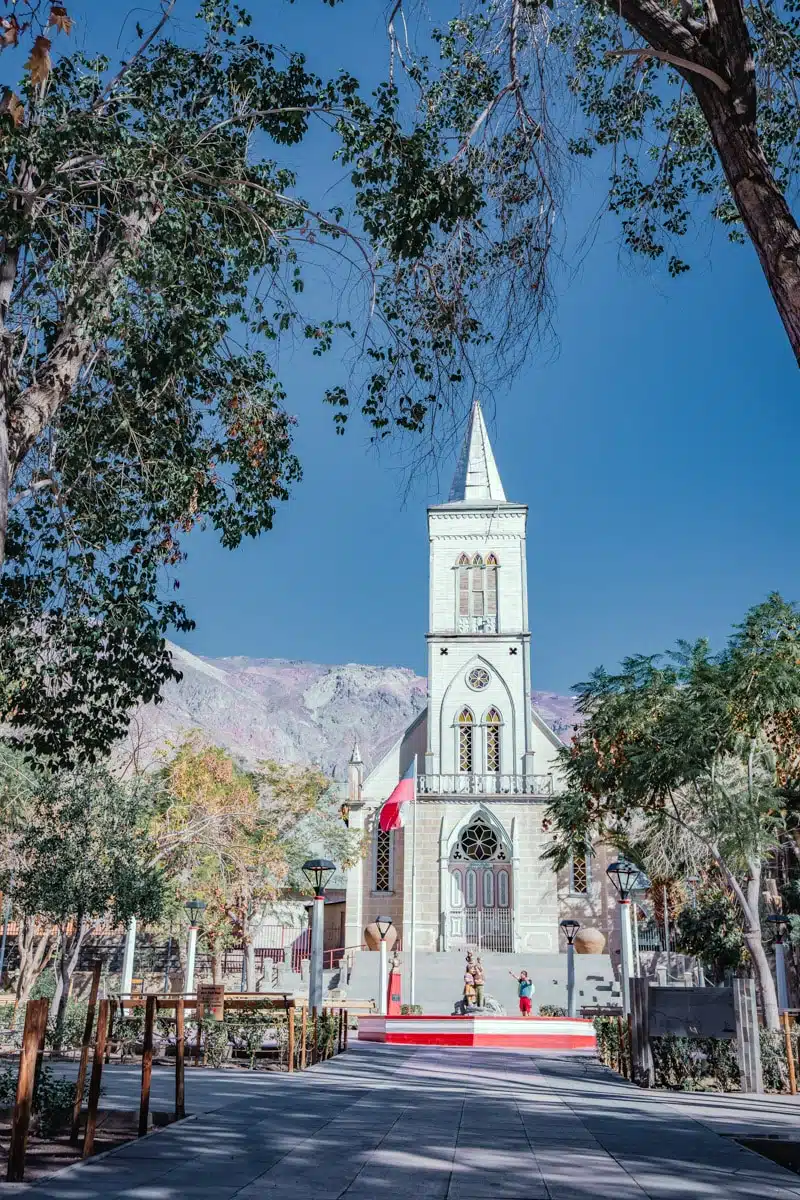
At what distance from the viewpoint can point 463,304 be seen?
7871 mm

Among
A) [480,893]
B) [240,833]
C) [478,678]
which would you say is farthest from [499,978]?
[478,678]

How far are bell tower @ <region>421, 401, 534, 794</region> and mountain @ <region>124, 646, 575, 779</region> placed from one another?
109 meters

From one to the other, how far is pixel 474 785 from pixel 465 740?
6.24ft

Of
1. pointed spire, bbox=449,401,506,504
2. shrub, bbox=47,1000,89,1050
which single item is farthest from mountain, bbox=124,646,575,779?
shrub, bbox=47,1000,89,1050

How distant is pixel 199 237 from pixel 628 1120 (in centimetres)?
908

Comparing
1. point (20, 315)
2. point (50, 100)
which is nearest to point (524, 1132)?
point (20, 315)

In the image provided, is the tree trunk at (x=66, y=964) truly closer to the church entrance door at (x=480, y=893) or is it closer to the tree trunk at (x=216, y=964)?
the tree trunk at (x=216, y=964)

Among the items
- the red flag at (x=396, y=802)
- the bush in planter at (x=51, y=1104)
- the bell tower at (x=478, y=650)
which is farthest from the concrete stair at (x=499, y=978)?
the bush in planter at (x=51, y=1104)

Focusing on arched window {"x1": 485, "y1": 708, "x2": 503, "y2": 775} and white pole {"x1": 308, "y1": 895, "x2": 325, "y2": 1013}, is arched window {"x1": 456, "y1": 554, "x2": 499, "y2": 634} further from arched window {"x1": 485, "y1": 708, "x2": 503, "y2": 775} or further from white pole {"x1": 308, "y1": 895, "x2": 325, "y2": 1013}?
white pole {"x1": 308, "y1": 895, "x2": 325, "y2": 1013}

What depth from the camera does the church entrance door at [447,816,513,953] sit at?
36.0 meters

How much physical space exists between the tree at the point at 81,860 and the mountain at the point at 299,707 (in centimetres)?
12837

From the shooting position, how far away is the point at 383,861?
38.4 metres

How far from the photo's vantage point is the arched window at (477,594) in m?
40.8

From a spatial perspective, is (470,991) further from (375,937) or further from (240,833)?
(375,937)
